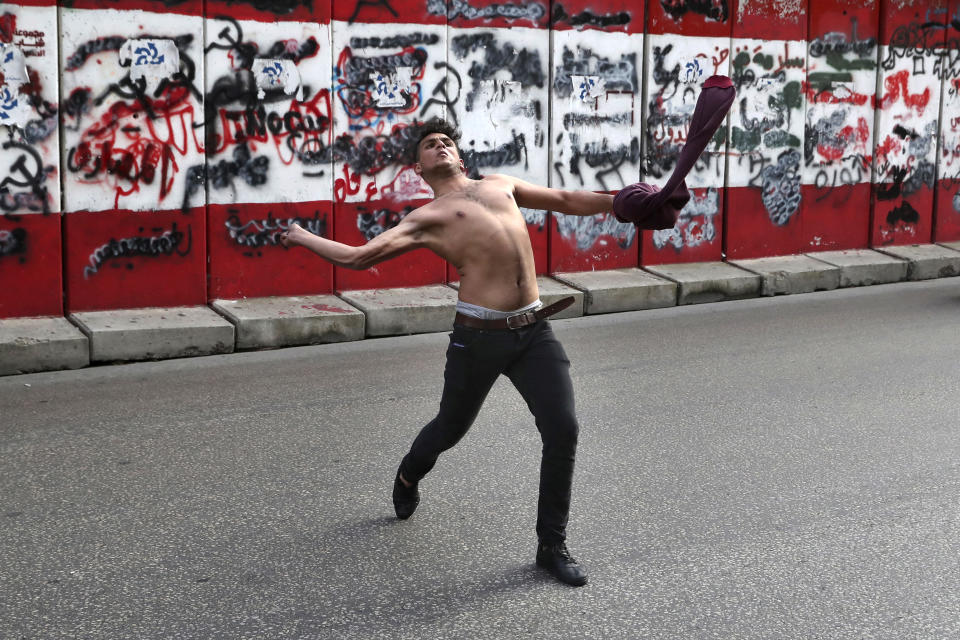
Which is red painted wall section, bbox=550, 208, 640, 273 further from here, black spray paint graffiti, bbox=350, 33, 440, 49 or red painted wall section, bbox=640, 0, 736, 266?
black spray paint graffiti, bbox=350, 33, 440, 49

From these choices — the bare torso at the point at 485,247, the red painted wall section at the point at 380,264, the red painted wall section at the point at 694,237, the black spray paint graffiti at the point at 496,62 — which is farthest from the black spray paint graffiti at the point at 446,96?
the bare torso at the point at 485,247

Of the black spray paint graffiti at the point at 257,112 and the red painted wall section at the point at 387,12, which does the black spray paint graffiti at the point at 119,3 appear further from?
the red painted wall section at the point at 387,12

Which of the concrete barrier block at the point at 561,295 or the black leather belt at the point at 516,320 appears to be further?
the concrete barrier block at the point at 561,295

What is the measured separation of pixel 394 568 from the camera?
4.63 meters

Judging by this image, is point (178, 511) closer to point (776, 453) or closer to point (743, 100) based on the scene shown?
point (776, 453)

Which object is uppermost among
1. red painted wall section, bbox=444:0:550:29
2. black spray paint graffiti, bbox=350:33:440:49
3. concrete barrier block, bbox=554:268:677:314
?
red painted wall section, bbox=444:0:550:29

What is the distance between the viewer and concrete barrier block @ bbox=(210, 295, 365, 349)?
30.4 ft

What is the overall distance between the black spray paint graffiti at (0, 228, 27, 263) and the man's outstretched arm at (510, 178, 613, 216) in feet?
17.4

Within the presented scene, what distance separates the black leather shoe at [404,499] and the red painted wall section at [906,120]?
10504 mm

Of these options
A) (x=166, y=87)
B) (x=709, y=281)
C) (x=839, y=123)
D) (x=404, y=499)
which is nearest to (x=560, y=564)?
(x=404, y=499)

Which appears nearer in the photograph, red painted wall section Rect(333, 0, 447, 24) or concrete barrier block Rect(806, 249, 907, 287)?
red painted wall section Rect(333, 0, 447, 24)

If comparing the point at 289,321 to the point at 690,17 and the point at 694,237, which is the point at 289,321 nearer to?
the point at 694,237

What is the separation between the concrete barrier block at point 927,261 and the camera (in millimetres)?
13633

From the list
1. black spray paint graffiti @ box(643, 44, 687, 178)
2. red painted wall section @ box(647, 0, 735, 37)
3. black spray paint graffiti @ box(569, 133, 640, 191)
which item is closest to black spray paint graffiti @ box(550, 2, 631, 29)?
red painted wall section @ box(647, 0, 735, 37)
